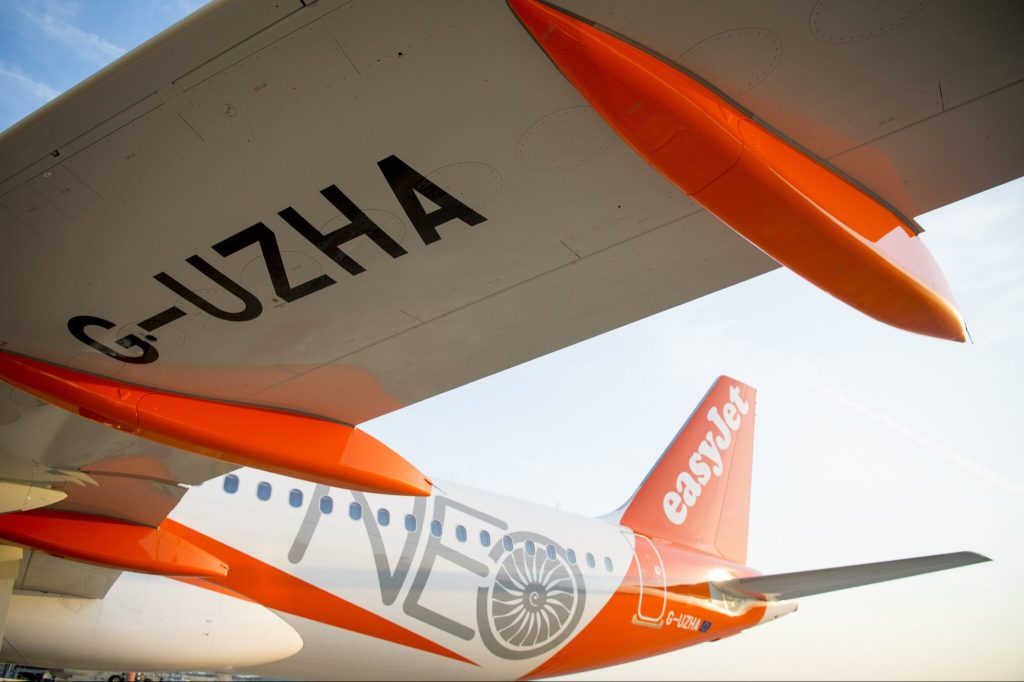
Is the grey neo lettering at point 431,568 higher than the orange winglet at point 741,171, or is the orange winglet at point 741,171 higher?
the orange winglet at point 741,171

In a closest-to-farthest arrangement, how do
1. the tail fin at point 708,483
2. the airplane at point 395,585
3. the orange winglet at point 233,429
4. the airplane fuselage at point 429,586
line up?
the orange winglet at point 233,429 < the airplane at point 395,585 < the airplane fuselage at point 429,586 < the tail fin at point 708,483

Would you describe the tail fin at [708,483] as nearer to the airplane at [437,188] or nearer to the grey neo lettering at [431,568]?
the grey neo lettering at [431,568]

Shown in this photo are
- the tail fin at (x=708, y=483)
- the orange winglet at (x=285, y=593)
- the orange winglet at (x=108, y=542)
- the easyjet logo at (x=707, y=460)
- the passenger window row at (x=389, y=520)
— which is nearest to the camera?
the orange winglet at (x=108, y=542)

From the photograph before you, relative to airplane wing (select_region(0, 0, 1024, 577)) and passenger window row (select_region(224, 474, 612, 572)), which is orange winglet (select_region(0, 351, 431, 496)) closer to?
airplane wing (select_region(0, 0, 1024, 577))

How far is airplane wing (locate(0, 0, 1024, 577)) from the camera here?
2541mm

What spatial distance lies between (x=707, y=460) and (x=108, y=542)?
11534 millimetres

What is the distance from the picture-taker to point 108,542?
258 inches

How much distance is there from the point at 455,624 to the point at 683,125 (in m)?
8.57

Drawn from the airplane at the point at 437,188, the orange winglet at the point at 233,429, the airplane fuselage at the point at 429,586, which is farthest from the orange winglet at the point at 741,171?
the airplane fuselage at the point at 429,586

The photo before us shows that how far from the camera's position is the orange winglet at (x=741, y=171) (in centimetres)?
253

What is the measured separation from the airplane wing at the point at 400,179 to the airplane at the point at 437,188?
0.4 inches

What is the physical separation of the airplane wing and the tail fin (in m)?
10.7

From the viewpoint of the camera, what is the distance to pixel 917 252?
2.89 metres

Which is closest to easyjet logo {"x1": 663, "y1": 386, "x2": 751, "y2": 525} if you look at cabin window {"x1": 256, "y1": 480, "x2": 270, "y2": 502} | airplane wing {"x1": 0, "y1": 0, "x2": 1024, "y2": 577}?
cabin window {"x1": 256, "y1": 480, "x2": 270, "y2": 502}
